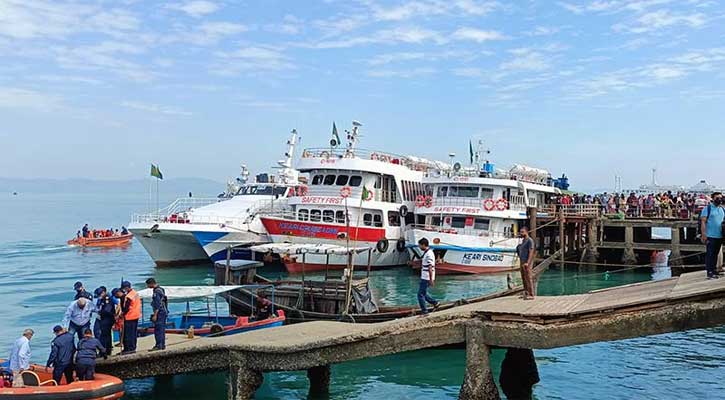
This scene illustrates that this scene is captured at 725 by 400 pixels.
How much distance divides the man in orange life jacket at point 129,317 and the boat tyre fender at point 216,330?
2661 mm

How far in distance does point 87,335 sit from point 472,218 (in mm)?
25838

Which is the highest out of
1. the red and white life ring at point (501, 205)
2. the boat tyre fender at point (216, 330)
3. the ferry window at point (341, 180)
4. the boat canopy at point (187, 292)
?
the ferry window at point (341, 180)

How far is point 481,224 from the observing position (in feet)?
119

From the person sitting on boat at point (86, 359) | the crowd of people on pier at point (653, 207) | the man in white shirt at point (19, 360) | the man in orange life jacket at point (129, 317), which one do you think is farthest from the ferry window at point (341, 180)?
the man in white shirt at point (19, 360)

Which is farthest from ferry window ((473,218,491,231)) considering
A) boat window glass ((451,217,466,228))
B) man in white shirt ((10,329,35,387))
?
man in white shirt ((10,329,35,387))

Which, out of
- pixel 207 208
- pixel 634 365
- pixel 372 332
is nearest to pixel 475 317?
pixel 372 332

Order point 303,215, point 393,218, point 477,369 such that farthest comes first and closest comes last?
point 393,218 < point 303,215 < point 477,369

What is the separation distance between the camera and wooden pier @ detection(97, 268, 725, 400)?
1056 cm

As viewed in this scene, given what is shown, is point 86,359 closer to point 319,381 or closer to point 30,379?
point 30,379

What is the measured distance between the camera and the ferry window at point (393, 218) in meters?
38.4

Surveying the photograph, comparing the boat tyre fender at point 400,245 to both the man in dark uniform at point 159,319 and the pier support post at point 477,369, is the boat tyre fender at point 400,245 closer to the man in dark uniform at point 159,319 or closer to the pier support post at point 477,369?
the man in dark uniform at point 159,319

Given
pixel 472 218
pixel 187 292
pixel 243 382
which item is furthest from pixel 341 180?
pixel 243 382

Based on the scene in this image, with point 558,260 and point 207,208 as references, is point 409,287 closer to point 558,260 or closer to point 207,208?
point 558,260

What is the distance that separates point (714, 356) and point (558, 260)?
60.5 ft
